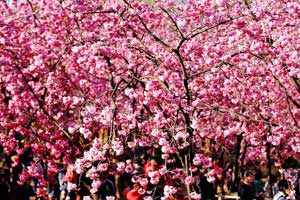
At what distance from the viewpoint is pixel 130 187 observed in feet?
34.2

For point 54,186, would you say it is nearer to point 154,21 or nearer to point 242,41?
point 154,21

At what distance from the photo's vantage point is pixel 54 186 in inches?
419

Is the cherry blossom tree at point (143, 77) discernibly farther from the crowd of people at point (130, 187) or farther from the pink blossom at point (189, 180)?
the crowd of people at point (130, 187)

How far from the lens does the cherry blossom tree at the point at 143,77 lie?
704cm

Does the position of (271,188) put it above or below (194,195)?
above

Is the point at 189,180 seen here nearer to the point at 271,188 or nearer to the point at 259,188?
the point at 271,188

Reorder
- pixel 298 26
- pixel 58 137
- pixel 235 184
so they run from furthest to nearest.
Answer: pixel 235 184 → pixel 58 137 → pixel 298 26

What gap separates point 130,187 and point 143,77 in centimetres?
396

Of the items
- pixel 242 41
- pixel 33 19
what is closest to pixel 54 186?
pixel 33 19

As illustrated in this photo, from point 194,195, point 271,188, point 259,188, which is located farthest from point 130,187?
point 259,188

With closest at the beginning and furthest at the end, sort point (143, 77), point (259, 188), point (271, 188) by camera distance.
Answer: point (143, 77), point (271, 188), point (259, 188)

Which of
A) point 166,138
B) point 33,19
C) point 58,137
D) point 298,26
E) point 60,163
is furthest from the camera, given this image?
point 33,19

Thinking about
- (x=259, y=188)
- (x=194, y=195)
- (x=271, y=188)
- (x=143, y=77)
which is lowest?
(x=194, y=195)

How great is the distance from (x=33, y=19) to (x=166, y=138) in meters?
4.24
